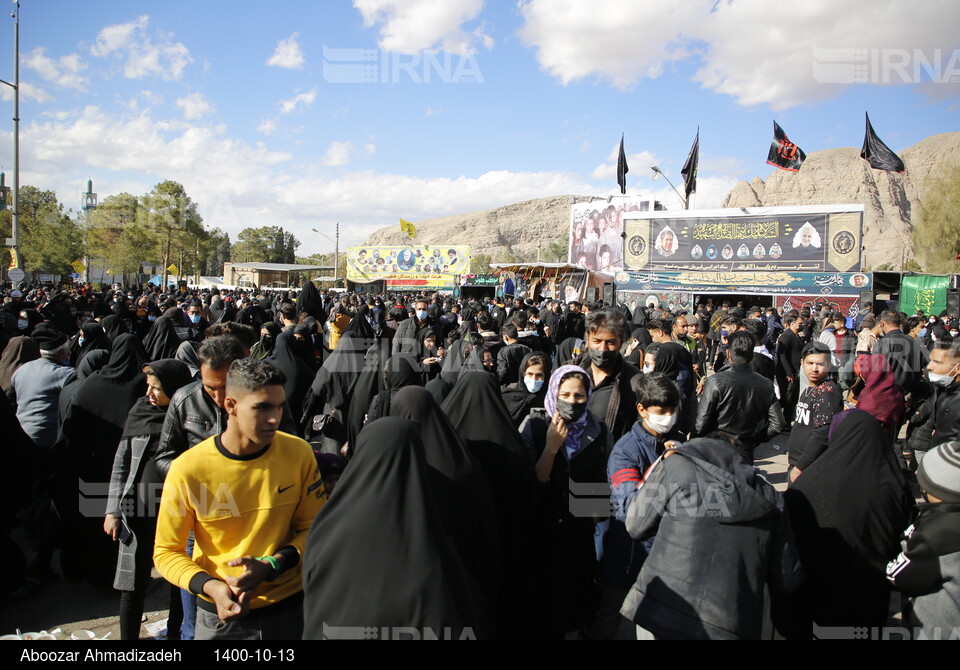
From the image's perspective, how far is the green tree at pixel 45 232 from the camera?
135ft

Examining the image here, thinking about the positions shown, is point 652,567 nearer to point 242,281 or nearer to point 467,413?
point 467,413

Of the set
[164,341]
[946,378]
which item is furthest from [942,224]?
[164,341]

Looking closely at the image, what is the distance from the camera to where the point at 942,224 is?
3981 cm

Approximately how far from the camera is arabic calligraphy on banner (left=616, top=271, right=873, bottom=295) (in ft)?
73.8

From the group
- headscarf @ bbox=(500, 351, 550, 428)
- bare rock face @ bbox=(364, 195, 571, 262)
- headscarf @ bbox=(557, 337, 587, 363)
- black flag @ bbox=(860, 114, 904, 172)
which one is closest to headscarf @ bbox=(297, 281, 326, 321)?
headscarf @ bbox=(557, 337, 587, 363)

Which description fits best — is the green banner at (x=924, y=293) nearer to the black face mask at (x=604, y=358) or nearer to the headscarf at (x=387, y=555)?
the black face mask at (x=604, y=358)

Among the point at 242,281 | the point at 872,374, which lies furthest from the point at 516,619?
the point at 242,281

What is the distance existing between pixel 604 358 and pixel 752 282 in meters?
24.1

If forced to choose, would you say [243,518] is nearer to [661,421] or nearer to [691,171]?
[661,421]

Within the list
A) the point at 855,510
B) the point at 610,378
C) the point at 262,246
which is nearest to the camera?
the point at 855,510

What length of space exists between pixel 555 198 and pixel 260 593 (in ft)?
596

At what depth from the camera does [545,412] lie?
3137mm

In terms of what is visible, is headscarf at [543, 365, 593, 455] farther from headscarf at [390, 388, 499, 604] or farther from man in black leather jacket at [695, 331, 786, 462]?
man in black leather jacket at [695, 331, 786, 462]

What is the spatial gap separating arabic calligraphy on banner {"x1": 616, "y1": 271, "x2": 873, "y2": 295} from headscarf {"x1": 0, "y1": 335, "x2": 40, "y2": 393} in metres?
24.4
